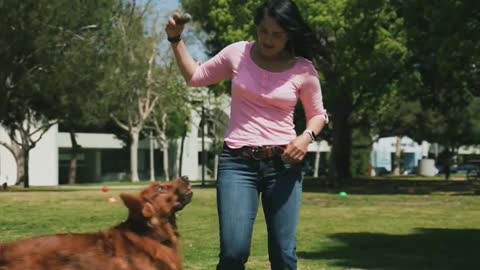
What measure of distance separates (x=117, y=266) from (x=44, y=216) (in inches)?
606

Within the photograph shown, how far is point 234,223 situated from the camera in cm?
522

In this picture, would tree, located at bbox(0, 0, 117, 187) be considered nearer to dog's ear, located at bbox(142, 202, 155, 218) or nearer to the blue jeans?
dog's ear, located at bbox(142, 202, 155, 218)

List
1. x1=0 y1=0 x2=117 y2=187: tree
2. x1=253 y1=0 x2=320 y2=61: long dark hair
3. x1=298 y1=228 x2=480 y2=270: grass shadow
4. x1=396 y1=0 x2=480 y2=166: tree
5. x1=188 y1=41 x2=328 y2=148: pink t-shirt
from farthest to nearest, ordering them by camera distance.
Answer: x1=0 y1=0 x2=117 y2=187: tree, x1=396 y1=0 x2=480 y2=166: tree, x1=298 y1=228 x2=480 y2=270: grass shadow, x1=188 y1=41 x2=328 y2=148: pink t-shirt, x1=253 y1=0 x2=320 y2=61: long dark hair

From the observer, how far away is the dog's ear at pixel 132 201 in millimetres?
5281

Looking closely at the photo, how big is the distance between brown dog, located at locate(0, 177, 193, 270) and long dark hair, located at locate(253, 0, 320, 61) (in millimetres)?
1262

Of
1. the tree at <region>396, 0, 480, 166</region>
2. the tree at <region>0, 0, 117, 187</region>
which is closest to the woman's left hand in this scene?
the tree at <region>396, 0, 480, 166</region>

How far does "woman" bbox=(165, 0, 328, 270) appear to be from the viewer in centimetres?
520

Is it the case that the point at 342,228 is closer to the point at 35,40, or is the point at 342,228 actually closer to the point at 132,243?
the point at 132,243

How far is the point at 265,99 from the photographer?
17.0 ft

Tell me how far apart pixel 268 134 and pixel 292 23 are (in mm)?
769

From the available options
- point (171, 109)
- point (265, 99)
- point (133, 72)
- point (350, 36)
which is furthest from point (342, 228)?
point (171, 109)

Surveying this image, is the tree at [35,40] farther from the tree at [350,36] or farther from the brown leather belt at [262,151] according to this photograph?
the brown leather belt at [262,151]

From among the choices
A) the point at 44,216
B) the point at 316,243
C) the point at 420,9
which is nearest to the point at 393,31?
the point at 420,9

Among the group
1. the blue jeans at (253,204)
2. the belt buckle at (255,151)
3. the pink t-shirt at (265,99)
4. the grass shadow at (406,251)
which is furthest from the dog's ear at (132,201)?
the grass shadow at (406,251)
